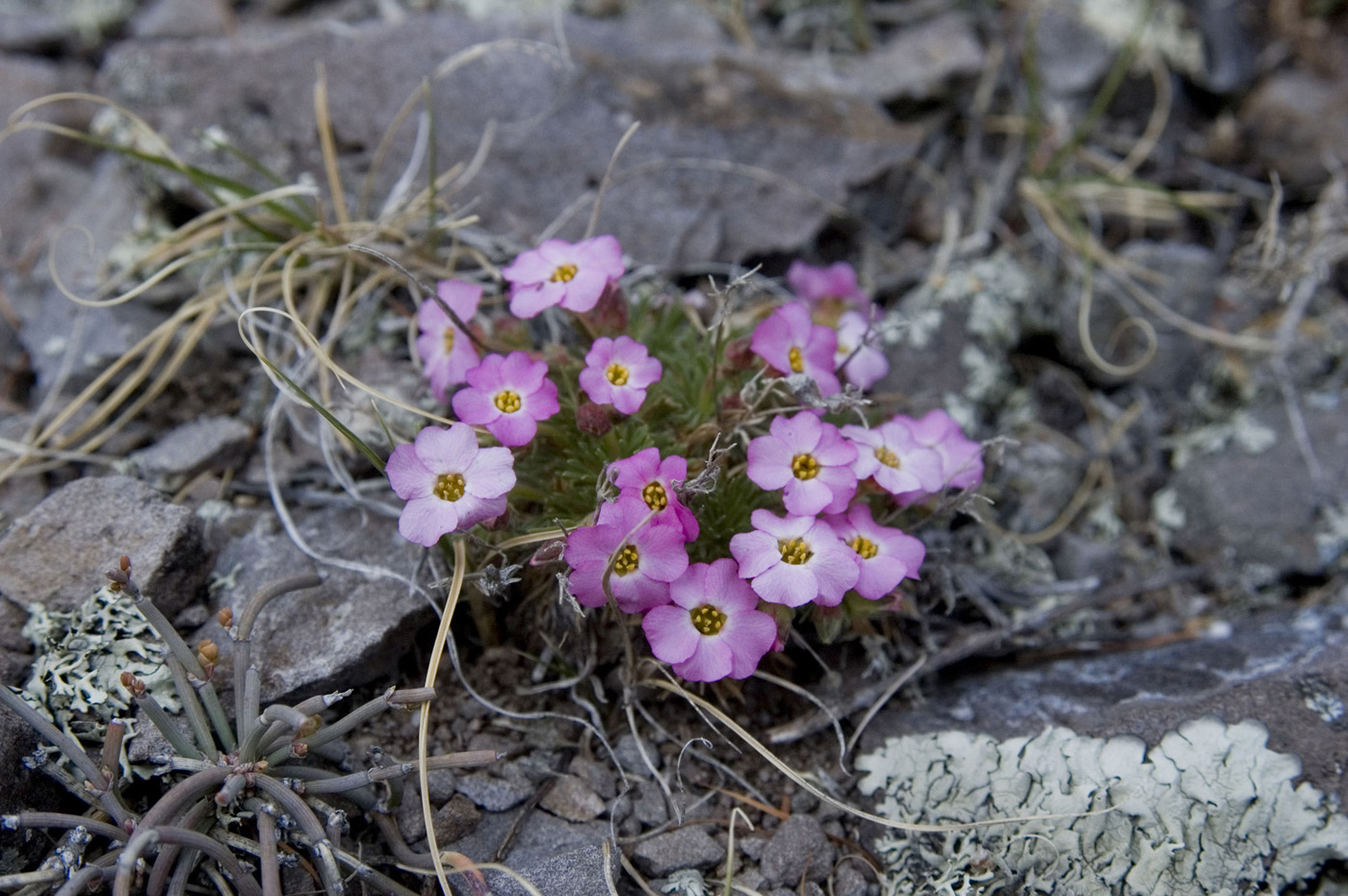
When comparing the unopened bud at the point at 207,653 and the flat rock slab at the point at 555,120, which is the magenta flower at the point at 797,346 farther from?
the unopened bud at the point at 207,653

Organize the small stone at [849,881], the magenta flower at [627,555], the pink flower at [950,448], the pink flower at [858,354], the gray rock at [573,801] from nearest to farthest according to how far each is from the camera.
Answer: the magenta flower at [627,555]
the small stone at [849,881]
the gray rock at [573,801]
the pink flower at [950,448]
the pink flower at [858,354]

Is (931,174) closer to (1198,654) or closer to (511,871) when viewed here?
(1198,654)

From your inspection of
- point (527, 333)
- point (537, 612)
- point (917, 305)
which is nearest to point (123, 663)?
point (537, 612)

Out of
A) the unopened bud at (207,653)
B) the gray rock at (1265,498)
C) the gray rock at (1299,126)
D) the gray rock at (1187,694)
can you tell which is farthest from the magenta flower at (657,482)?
the gray rock at (1299,126)

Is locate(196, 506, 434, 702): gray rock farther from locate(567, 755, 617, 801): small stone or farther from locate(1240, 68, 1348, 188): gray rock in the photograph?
locate(1240, 68, 1348, 188): gray rock

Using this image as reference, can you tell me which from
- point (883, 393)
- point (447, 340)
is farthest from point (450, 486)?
point (883, 393)

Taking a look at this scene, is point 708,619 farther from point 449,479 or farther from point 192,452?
point 192,452
